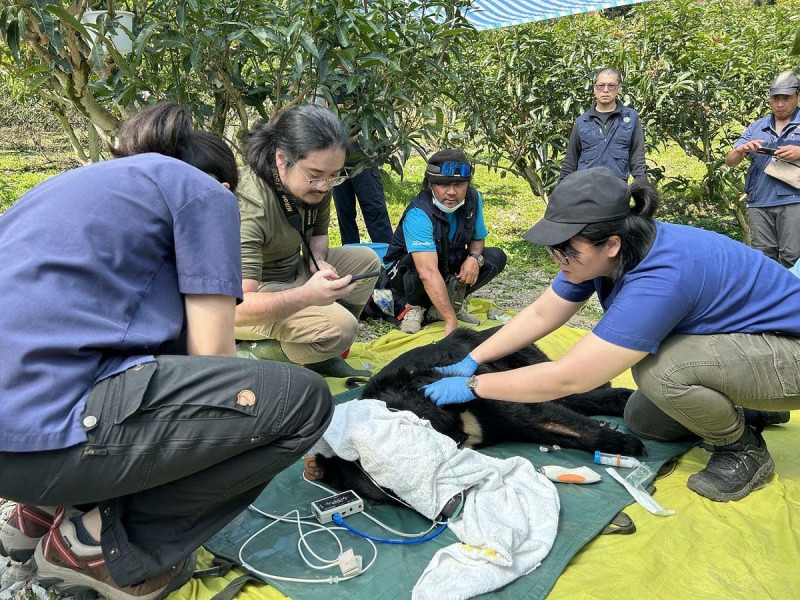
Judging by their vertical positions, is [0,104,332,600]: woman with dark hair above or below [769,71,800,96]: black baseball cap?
below

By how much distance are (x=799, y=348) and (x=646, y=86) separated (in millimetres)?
4853

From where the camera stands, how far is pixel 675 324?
2152 mm

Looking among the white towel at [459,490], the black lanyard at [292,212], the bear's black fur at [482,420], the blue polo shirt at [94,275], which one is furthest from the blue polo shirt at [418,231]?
the blue polo shirt at [94,275]

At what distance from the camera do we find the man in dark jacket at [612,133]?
5348 mm

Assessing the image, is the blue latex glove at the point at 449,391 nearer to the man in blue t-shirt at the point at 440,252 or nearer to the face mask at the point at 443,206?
the man in blue t-shirt at the point at 440,252

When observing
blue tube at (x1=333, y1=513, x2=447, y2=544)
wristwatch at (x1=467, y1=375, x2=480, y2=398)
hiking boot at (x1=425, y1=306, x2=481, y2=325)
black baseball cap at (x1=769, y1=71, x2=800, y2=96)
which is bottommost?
hiking boot at (x1=425, y1=306, x2=481, y2=325)

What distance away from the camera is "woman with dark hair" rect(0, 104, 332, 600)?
1.48m

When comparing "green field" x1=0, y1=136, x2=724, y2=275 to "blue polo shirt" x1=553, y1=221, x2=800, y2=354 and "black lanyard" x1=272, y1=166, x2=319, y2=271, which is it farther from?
"blue polo shirt" x1=553, y1=221, x2=800, y2=354

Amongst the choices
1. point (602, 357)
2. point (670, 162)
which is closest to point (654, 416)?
point (602, 357)

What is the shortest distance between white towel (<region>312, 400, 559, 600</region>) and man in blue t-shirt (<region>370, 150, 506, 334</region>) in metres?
1.60

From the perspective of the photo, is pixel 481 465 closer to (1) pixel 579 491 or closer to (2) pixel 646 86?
(1) pixel 579 491

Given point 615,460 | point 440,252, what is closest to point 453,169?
point 440,252

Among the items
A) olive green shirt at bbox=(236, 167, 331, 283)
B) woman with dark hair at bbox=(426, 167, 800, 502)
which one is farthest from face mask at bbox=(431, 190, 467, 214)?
woman with dark hair at bbox=(426, 167, 800, 502)

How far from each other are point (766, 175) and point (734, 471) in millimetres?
3689
